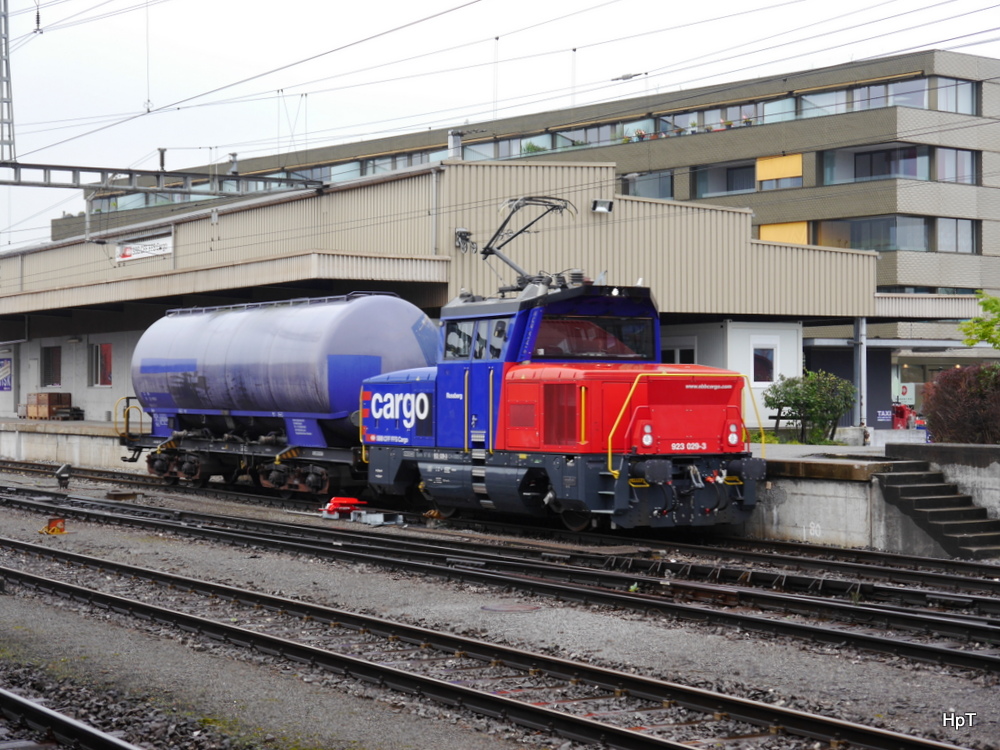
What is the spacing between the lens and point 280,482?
21625 mm

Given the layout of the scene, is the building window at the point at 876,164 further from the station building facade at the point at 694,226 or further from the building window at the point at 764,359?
the building window at the point at 764,359

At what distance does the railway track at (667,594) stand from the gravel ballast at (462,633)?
0.18m

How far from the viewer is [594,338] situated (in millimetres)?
15938

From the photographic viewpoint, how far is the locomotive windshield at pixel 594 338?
1566 centimetres

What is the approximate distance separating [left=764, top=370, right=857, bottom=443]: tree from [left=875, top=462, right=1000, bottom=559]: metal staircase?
12.4m

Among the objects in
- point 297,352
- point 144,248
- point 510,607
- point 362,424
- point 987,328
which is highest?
point 144,248

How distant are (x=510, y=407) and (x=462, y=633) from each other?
5950 millimetres

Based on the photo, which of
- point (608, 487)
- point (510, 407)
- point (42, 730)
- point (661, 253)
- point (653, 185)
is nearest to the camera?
point (42, 730)

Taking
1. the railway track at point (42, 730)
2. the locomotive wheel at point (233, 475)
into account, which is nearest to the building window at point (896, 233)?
the locomotive wheel at point (233, 475)

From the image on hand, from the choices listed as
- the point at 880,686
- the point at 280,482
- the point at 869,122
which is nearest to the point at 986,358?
the point at 869,122

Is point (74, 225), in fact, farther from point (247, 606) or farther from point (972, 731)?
point (972, 731)

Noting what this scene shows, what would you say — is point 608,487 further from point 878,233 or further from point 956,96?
point 956,96

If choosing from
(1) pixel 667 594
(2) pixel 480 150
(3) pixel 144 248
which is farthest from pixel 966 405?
(2) pixel 480 150

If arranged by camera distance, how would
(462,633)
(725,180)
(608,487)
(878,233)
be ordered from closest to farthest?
(462,633) → (608,487) → (878,233) → (725,180)
